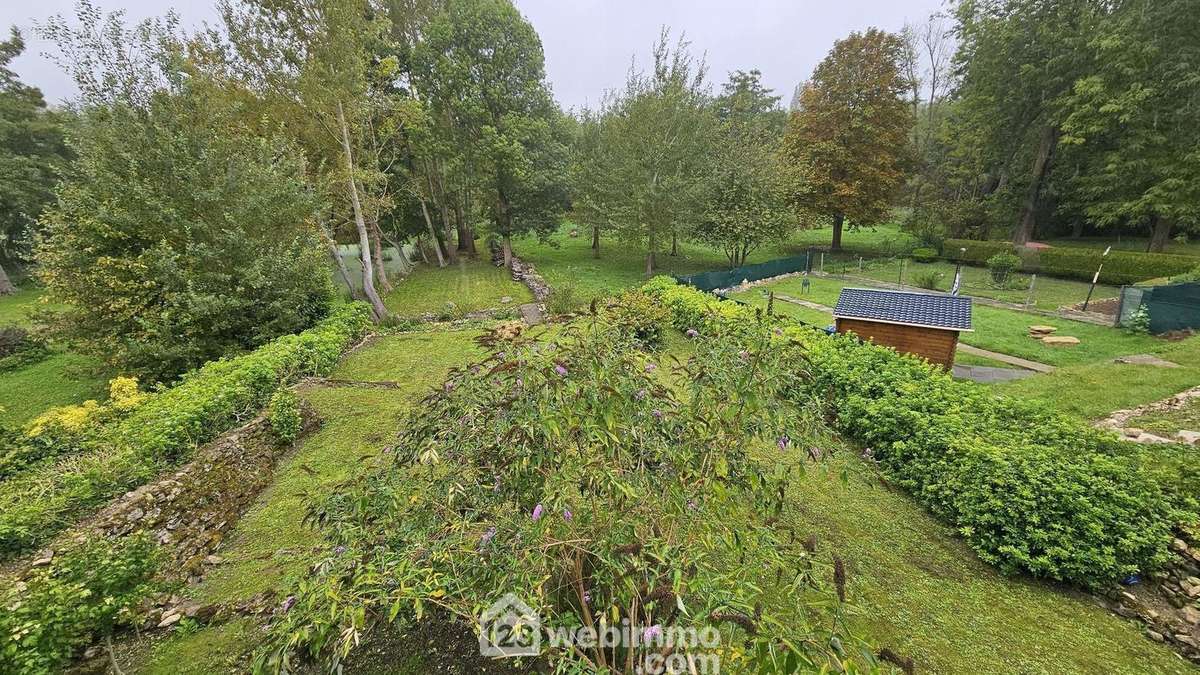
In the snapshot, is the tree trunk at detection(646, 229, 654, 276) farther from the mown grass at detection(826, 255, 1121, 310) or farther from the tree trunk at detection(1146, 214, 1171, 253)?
the tree trunk at detection(1146, 214, 1171, 253)

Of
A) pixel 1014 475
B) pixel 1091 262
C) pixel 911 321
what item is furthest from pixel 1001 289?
pixel 1014 475

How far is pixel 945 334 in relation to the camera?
8484mm

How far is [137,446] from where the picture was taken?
5387 mm

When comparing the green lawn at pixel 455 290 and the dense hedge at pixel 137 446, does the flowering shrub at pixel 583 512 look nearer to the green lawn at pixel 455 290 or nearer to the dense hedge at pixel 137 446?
the dense hedge at pixel 137 446

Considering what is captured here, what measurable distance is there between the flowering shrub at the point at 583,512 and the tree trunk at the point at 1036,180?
31.2 meters

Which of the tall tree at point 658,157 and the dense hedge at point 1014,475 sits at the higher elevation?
the tall tree at point 658,157

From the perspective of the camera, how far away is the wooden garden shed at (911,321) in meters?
8.40

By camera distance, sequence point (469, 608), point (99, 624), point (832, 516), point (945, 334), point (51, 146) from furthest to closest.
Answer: point (51, 146) < point (945, 334) < point (832, 516) < point (99, 624) < point (469, 608)

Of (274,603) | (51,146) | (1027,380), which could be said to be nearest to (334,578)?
(274,603)

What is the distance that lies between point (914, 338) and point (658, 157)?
13.9m

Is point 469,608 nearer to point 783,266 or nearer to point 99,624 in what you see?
point 99,624

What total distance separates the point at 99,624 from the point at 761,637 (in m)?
4.90

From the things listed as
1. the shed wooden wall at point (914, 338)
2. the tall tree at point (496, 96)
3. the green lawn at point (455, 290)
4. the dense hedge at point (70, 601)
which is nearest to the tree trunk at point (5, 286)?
the green lawn at point (455, 290)

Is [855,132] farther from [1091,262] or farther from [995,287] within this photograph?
[1091,262]
